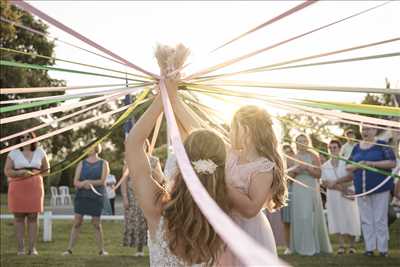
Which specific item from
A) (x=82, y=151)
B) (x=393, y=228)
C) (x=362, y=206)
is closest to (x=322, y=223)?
(x=362, y=206)

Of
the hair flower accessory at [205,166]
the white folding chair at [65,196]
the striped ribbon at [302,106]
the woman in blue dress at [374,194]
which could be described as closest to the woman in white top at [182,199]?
the hair flower accessory at [205,166]

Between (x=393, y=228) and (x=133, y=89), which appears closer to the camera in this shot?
(x=133, y=89)

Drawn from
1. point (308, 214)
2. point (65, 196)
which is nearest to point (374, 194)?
point (308, 214)

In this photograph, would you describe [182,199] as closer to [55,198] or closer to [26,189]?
[26,189]

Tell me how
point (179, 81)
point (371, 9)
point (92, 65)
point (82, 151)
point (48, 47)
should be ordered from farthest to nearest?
point (48, 47) < point (82, 151) < point (92, 65) < point (179, 81) < point (371, 9)

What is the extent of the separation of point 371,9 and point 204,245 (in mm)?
1173

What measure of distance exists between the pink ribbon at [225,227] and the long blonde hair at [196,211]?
29cm

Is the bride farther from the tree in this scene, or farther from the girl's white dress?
the tree

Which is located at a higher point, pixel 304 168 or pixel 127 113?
pixel 127 113

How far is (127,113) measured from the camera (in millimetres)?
3740

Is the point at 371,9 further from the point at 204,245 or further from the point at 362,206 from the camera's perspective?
the point at 362,206

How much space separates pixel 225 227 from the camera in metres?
1.77

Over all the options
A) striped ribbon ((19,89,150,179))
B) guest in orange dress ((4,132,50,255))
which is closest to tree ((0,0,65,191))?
guest in orange dress ((4,132,50,255))

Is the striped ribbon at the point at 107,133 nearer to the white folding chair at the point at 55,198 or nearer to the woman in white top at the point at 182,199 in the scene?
the woman in white top at the point at 182,199
